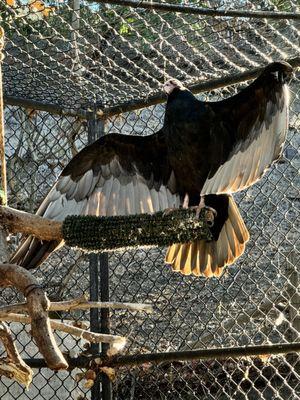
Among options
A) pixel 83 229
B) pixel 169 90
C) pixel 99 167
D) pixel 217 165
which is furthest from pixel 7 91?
pixel 83 229

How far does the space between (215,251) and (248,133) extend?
53 cm

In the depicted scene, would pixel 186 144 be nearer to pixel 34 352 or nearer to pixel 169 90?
pixel 169 90

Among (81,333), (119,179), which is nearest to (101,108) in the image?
(119,179)

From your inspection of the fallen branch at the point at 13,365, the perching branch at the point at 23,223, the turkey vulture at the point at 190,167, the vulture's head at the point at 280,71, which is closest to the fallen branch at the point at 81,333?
the fallen branch at the point at 13,365

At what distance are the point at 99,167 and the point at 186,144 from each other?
19.5 inches

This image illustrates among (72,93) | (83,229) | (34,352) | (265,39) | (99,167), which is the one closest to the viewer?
(83,229)

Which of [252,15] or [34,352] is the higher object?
[252,15]

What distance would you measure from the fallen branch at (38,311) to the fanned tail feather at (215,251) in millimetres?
1189

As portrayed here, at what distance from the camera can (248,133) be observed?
2.93m

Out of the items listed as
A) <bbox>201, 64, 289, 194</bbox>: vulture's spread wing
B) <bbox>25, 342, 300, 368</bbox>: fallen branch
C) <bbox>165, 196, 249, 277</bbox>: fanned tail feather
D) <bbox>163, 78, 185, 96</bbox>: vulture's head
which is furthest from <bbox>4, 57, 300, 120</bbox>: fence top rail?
<bbox>25, 342, 300, 368</bbox>: fallen branch

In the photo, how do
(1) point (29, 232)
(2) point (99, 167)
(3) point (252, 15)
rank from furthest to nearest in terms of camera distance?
(2) point (99, 167), (3) point (252, 15), (1) point (29, 232)

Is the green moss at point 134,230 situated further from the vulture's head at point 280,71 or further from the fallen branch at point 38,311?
the vulture's head at point 280,71

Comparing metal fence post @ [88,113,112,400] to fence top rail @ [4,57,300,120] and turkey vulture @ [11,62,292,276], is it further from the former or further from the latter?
fence top rail @ [4,57,300,120]

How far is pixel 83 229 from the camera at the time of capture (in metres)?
2.31
